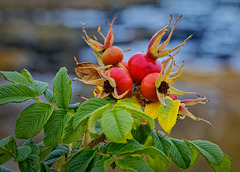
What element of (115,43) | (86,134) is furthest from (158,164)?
(115,43)

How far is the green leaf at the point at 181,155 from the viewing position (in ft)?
1.83

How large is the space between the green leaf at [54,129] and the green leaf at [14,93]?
0.22ft

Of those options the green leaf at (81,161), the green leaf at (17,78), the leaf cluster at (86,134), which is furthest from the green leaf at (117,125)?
the green leaf at (17,78)

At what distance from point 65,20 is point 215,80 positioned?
8.34ft

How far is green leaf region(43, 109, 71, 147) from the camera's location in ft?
1.73

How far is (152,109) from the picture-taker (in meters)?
0.55

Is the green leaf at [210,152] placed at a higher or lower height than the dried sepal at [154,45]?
lower

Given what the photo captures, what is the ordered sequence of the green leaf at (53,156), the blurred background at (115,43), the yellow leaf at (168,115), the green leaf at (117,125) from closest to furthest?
the green leaf at (117,125)
the yellow leaf at (168,115)
the green leaf at (53,156)
the blurred background at (115,43)

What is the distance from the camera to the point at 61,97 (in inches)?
22.0

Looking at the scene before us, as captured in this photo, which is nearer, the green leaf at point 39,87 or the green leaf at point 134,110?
the green leaf at point 134,110

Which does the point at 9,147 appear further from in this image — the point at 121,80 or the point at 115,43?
the point at 115,43

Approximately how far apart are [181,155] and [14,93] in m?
0.36

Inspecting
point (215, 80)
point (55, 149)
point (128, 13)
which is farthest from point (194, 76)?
point (55, 149)

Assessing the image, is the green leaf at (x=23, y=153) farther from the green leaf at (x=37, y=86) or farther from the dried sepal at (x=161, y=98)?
the dried sepal at (x=161, y=98)
